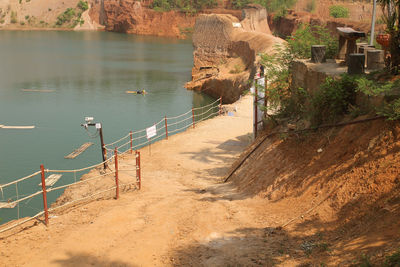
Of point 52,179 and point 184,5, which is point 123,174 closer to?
point 52,179

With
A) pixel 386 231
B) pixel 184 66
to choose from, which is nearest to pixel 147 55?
pixel 184 66

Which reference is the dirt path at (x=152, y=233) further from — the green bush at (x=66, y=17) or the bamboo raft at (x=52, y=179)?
the green bush at (x=66, y=17)

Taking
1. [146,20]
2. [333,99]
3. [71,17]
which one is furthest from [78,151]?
[71,17]

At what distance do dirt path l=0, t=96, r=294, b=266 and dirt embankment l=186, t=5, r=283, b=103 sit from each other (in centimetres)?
2861

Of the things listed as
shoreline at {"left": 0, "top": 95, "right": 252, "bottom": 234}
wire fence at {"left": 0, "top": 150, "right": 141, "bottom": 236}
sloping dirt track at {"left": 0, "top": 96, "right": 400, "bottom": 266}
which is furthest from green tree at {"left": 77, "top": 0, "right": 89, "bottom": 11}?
sloping dirt track at {"left": 0, "top": 96, "right": 400, "bottom": 266}

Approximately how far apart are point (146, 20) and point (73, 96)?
6147cm

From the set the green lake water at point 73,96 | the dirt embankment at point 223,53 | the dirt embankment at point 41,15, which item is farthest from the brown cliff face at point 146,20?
the dirt embankment at point 223,53

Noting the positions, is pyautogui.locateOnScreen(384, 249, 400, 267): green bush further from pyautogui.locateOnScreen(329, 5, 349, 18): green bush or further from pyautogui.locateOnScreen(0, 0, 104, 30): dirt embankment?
pyautogui.locateOnScreen(0, 0, 104, 30): dirt embankment

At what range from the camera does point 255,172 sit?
10555 millimetres

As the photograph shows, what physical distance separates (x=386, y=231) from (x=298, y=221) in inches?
73.8

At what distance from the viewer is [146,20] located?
9638 centimetres

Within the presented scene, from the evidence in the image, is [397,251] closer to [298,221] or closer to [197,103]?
[298,221]

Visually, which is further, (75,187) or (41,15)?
(41,15)

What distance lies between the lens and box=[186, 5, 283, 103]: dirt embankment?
4019cm
